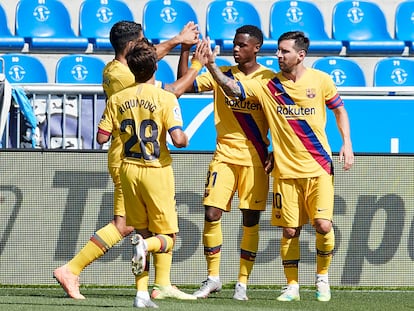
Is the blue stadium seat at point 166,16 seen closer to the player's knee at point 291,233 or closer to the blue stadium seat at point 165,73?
the blue stadium seat at point 165,73

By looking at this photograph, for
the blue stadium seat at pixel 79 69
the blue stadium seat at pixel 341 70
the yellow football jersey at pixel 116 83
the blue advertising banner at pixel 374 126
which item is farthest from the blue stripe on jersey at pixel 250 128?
the blue stadium seat at pixel 341 70

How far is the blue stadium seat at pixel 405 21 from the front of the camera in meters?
15.6

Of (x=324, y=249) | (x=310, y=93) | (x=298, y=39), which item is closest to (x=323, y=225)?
(x=324, y=249)

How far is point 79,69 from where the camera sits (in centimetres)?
1384

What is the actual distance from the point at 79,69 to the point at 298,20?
3432 mm

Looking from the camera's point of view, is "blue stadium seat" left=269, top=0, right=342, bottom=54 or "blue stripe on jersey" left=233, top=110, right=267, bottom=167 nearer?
"blue stripe on jersey" left=233, top=110, right=267, bottom=167

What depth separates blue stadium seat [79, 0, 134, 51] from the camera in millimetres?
14898

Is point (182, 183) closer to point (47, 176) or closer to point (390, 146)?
point (47, 176)

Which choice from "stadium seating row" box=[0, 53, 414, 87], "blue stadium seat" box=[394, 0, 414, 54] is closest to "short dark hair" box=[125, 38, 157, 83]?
"stadium seating row" box=[0, 53, 414, 87]

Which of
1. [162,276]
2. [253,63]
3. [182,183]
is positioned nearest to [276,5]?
[182,183]

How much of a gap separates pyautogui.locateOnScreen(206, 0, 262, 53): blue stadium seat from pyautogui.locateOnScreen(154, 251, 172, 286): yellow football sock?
7.90 meters

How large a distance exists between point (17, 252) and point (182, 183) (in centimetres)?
166

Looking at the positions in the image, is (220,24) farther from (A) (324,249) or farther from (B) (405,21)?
(A) (324,249)

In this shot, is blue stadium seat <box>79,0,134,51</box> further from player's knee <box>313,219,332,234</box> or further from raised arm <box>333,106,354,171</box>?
player's knee <box>313,219,332,234</box>
